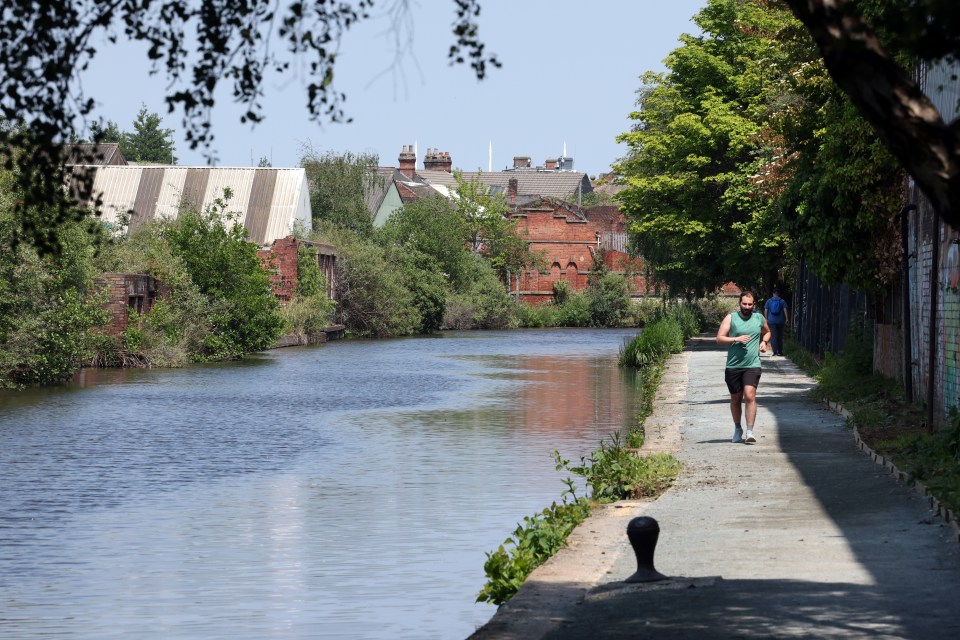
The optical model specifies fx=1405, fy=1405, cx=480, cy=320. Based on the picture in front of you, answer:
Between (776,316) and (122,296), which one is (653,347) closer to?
(776,316)

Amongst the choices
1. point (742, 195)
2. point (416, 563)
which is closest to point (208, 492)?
point (416, 563)

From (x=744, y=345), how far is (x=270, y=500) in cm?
563

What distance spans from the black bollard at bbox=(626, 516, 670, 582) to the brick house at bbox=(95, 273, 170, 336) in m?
29.0

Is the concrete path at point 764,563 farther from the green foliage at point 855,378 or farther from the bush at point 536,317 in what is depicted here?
the bush at point 536,317

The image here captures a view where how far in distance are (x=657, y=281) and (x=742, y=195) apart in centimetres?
1344

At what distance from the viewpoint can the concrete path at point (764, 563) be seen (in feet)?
23.4

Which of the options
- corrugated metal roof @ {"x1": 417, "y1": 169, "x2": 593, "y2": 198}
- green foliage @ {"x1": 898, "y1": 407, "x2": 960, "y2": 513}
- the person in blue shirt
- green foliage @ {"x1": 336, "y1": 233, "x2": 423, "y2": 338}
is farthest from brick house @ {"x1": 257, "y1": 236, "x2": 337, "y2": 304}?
corrugated metal roof @ {"x1": 417, "y1": 169, "x2": 593, "y2": 198}

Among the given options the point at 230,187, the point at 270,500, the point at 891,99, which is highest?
the point at 230,187

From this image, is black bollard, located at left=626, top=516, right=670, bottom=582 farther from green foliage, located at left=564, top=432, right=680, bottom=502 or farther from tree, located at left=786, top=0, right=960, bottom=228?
green foliage, located at left=564, top=432, right=680, bottom=502

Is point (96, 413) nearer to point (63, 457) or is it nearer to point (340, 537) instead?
point (63, 457)

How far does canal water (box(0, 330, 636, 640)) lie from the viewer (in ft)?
32.6

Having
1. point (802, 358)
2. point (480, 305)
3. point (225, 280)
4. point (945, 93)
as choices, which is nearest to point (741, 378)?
point (945, 93)

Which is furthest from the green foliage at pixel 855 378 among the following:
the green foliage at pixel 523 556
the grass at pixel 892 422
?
the green foliage at pixel 523 556

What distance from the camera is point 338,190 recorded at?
8238 cm
